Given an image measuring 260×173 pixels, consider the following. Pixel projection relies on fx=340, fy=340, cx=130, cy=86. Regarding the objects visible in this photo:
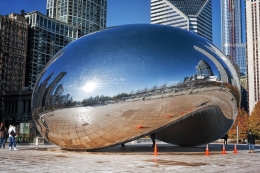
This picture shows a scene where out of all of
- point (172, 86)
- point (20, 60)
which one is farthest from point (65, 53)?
point (20, 60)

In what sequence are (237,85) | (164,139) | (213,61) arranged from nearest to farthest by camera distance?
(213,61) < (237,85) < (164,139)

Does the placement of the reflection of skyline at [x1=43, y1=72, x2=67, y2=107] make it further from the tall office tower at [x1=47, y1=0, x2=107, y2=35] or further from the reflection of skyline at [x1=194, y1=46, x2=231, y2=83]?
the tall office tower at [x1=47, y1=0, x2=107, y2=35]

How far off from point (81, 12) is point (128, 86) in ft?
503

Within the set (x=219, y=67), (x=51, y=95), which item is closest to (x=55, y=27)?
(x=51, y=95)

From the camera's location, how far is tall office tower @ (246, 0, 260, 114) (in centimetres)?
14925

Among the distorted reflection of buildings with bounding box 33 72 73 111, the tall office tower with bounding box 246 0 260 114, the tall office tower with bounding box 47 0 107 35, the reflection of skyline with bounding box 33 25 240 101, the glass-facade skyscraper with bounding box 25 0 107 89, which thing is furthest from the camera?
the tall office tower with bounding box 47 0 107 35

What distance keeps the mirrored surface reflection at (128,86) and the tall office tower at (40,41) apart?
360 feet

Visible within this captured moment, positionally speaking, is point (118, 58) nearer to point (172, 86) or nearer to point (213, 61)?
point (172, 86)

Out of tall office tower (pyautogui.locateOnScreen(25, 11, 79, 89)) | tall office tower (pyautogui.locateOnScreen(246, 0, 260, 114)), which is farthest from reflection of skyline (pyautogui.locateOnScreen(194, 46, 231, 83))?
tall office tower (pyautogui.locateOnScreen(246, 0, 260, 114))

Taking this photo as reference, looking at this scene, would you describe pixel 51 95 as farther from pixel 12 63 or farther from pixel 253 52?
pixel 253 52

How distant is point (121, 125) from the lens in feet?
44.5

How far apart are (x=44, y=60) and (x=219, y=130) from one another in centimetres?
11871

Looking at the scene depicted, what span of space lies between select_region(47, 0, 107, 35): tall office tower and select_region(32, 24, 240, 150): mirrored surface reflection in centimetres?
14005

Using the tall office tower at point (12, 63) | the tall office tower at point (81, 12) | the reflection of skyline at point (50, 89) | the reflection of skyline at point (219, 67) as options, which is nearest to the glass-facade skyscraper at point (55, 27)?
the tall office tower at point (81, 12)
